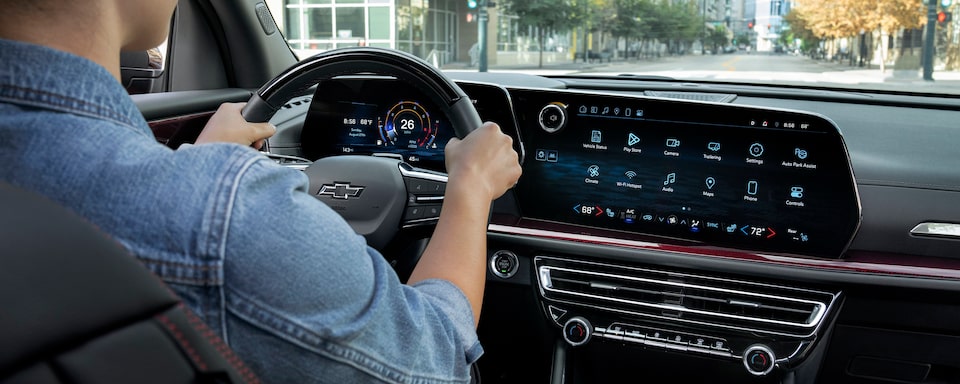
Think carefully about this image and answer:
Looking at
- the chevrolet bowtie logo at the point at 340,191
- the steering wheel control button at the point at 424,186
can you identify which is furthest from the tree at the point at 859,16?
the chevrolet bowtie logo at the point at 340,191

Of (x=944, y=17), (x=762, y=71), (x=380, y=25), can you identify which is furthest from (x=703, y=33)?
(x=380, y=25)

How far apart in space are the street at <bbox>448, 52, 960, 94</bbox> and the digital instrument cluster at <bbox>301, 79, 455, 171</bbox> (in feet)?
4.16

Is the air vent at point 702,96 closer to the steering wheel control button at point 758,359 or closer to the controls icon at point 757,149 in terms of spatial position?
the controls icon at point 757,149

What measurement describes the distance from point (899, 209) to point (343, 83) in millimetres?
1713

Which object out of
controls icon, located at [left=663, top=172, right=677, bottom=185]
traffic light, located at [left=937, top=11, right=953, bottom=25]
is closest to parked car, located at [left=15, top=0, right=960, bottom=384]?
controls icon, located at [left=663, top=172, right=677, bottom=185]

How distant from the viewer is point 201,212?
0.74 m

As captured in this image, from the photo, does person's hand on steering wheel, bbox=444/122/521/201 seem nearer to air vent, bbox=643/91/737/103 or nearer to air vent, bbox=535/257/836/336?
air vent, bbox=535/257/836/336

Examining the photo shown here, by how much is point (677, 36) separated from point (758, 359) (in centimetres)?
232

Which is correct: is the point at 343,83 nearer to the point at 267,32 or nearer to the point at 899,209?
the point at 267,32

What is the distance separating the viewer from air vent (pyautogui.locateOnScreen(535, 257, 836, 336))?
2172 millimetres

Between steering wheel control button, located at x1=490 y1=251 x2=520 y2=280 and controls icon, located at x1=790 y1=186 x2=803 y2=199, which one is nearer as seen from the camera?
controls icon, located at x1=790 y1=186 x2=803 y2=199

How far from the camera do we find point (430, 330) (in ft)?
3.20

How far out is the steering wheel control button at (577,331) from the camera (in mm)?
2355

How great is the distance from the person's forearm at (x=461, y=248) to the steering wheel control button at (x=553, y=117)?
44.8 inches
